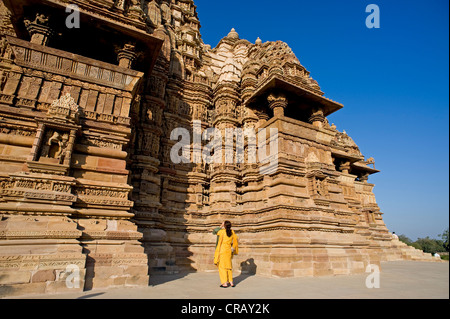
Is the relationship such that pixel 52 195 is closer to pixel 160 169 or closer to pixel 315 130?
pixel 160 169

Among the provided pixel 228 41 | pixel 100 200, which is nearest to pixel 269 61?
pixel 228 41

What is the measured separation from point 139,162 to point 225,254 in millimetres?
6136

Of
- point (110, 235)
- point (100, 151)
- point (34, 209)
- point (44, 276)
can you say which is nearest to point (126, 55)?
point (100, 151)

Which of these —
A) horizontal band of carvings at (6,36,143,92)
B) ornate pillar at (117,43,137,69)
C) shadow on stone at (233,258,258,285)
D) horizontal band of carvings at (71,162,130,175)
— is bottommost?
shadow on stone at (233,258,258,285)

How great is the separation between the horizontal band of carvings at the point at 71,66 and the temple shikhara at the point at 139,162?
35 mm

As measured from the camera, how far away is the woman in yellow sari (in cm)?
632

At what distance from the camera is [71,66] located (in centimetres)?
743

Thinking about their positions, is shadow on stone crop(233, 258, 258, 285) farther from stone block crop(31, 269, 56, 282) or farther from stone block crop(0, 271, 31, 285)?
stone block crop(0, 271, 31, 285)

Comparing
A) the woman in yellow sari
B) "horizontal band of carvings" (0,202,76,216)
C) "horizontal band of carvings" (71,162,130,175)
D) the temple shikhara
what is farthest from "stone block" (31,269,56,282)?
the woman in yellow sari

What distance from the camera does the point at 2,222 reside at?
5164mm

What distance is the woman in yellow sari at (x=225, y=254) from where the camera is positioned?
6316 millimetres

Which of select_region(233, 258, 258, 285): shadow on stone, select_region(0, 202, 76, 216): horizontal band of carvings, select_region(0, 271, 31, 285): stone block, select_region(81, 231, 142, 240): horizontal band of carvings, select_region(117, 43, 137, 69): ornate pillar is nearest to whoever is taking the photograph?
select_region(0, 271, 31, 285): stone block

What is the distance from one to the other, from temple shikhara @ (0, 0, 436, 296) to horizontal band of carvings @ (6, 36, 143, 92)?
0.11 feet

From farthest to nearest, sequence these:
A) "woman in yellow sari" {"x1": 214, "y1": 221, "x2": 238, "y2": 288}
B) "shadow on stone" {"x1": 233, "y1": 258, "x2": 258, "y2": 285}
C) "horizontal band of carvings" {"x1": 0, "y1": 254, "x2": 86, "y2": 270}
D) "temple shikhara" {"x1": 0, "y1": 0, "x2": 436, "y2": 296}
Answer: "shadow on stone" {"x1": 233, "y1": 258, "x2": 258, "y2": 285} → "woman in yellow sari" {"x1": 214, "y1": 221, "x2": 238, "y2": 288} → "temple shikhara" {"x1": 0, "y1": 0, "x2": 436, "y2": 296} → "horizontal band of carvings" {"x1": 0, "y1": 254, "x2": 86, "y2": 270}
